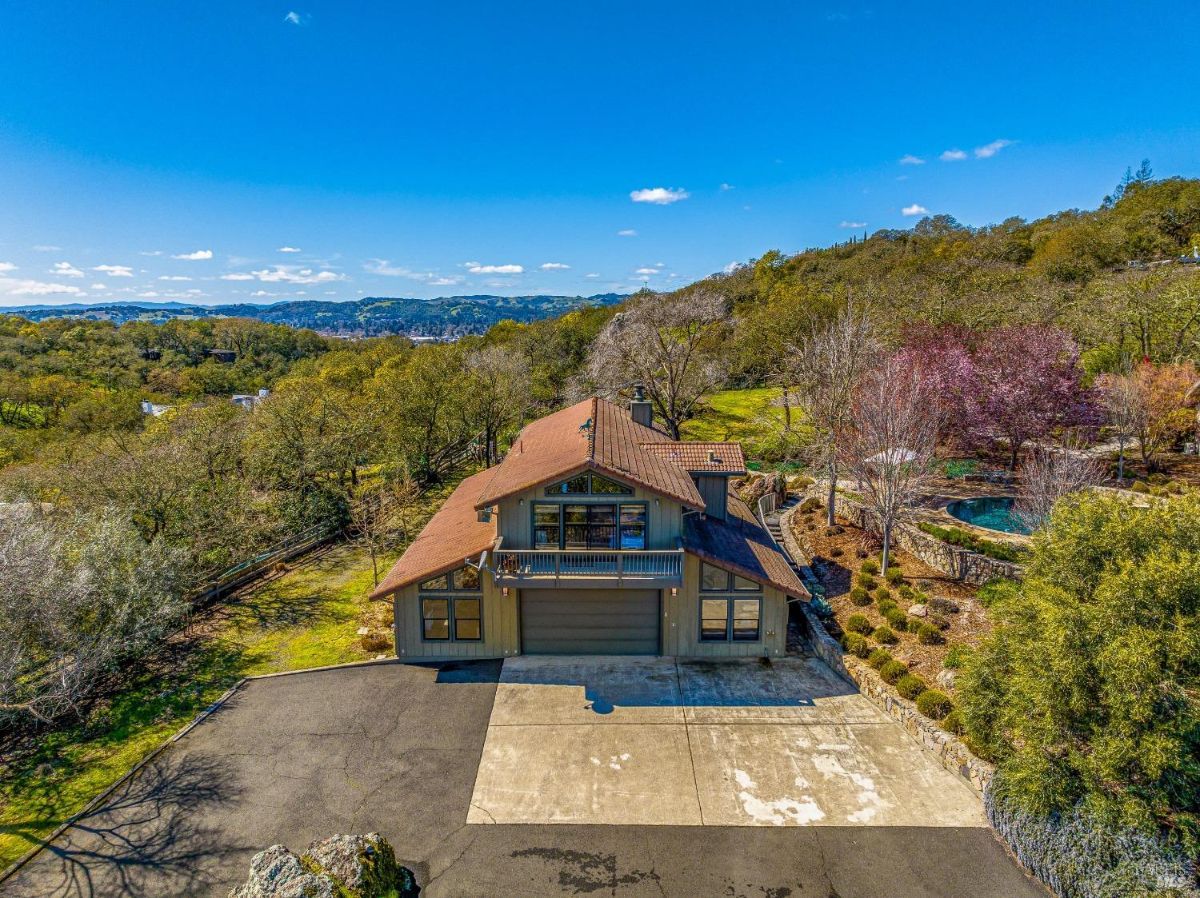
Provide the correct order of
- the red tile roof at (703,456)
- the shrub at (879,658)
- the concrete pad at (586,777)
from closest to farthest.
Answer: the concrete pad at (586,777) → the shrub at (879,658) → the red tile roof at (703,456)

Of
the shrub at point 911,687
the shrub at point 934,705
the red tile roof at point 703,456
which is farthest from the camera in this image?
the red tile roof at point 703,456

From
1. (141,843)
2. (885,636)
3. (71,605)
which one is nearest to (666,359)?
(885,636)

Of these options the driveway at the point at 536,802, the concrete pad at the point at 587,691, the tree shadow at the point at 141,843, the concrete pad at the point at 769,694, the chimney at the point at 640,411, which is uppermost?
the chimney at the point at 640,411

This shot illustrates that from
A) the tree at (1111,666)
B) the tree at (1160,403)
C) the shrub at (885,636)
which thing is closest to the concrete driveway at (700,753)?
the shrub at (885,636)

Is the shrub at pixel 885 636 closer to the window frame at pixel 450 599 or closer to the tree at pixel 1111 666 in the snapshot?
the tree at pixel 1111 666

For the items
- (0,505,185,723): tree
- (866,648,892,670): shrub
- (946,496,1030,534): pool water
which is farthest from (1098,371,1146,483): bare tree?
(0,505,185,723): tree

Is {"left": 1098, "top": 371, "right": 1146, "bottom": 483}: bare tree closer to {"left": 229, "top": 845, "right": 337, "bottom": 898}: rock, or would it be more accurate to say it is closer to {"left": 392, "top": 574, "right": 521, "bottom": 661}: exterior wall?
{"left": 392, "top": 574, "right": 521, "bottom": 661}: exterior wall

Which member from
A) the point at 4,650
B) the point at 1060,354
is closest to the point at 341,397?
the point at 4,650

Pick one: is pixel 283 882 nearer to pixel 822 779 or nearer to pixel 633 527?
pixel 822 779
